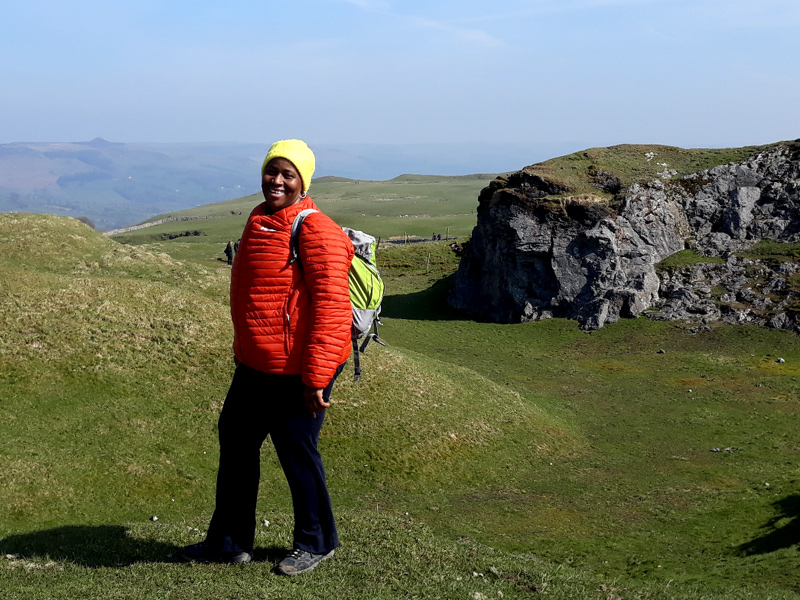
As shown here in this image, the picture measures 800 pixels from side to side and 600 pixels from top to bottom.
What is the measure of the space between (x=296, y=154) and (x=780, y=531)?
668 inches

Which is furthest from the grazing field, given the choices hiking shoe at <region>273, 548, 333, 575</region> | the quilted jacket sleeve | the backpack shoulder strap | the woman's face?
the woman's face

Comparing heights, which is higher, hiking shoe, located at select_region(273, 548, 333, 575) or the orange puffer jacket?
the orange puffer jacket

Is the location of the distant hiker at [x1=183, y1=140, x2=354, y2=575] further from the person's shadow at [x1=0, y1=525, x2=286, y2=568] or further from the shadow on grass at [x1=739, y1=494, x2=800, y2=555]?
the shadow on grass at [x1=739, y1=494, x2=800, y2=555]

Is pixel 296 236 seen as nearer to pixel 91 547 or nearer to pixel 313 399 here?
pixel 313 399

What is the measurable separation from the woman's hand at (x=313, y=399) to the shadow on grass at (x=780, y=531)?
13490mm

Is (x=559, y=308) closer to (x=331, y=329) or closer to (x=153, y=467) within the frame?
(x=153, y=467)

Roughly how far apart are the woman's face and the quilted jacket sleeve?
0.50 metres

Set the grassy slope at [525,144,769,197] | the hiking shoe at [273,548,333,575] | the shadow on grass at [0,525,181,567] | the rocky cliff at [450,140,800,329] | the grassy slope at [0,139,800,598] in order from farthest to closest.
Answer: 1. the grassy slope at [525,144,769,197]
2. the rocky cliff at [450,140,800,329]
3. the grassy slope at [0,139,800,598]
4. the shadow on grass at [0,525,181,567]
5. the hiking shoe at [273,548,333,575]

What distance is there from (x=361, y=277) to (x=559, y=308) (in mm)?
50605

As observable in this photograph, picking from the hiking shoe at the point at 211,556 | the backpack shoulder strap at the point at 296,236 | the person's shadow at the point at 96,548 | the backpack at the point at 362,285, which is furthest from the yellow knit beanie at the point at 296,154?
the person's shadow at the point at 96,548

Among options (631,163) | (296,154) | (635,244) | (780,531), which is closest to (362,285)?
(296,154)

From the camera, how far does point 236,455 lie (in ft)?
34.6

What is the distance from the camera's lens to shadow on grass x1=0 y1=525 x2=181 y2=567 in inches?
443

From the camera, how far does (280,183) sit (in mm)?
9898
